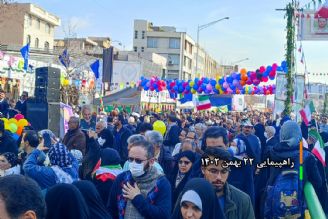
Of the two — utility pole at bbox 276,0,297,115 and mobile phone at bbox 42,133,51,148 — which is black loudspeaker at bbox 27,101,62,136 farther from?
utility pole at bbox 276,0,297,115

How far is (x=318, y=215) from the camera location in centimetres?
376

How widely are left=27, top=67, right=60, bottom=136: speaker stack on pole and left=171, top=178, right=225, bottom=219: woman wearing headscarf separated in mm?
8555

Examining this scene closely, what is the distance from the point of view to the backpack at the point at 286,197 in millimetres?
4883

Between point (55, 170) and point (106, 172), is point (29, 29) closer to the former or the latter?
point (106, 172)

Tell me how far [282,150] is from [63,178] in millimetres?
2217

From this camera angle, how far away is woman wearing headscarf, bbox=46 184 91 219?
356cm

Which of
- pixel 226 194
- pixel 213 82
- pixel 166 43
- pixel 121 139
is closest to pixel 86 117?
pixel 121 139

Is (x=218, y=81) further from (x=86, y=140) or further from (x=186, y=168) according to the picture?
(x=186, y=168)

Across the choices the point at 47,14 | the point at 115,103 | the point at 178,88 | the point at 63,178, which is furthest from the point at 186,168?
the point at 47,14

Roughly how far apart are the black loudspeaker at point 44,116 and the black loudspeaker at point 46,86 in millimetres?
199

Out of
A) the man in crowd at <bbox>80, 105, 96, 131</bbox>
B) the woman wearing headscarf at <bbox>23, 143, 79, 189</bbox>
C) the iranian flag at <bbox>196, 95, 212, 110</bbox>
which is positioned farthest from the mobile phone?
the iranian flag at <bbox>196, 95, 212, 110</bbox>

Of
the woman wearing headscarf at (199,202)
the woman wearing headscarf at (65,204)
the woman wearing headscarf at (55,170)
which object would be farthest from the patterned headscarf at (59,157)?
the woman wearing headscarf at (199,202)

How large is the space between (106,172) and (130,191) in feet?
3.70

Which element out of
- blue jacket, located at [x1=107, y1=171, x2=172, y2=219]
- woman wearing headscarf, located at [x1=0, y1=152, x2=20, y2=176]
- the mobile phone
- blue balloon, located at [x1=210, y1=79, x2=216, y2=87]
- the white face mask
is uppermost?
blue balloon, located at [x1=210, y1=79, x2=216, y2=87]
